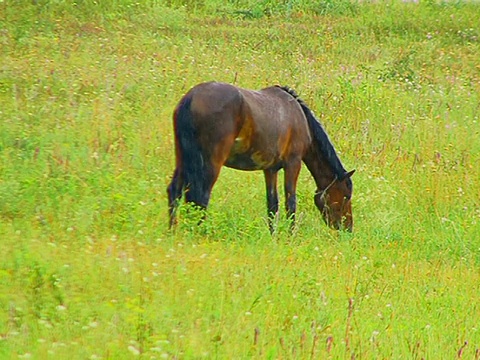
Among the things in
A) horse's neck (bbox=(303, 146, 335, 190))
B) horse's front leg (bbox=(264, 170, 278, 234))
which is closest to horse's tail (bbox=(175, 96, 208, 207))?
horse's front leg (bbox=(264, 170, 278, 234))

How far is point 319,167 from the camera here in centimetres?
1003

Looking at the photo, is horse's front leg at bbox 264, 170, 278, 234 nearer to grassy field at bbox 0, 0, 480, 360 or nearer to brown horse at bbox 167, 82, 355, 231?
brown horse at bbox 167, 82, 355, 231

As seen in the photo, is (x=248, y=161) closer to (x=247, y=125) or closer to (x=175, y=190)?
(x=247, y=125)

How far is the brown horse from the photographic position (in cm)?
829

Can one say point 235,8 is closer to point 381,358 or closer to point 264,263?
point 264,263

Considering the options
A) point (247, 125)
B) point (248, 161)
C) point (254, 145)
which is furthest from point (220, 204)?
point (247, 125)

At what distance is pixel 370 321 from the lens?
6.04 m

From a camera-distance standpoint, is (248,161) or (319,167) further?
(319,167)

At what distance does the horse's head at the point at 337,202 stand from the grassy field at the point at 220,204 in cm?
20

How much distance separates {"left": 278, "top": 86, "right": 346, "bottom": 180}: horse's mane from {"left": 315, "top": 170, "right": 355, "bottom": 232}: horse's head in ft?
0.35

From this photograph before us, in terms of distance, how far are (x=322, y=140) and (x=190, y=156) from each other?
6.89 ft

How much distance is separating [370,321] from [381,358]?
0.81 m

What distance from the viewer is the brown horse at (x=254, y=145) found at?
8.29 meters

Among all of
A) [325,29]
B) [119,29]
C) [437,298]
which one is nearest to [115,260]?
[437,298]
